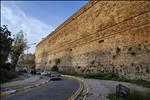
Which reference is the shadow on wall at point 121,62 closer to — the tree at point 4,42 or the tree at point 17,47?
the tree at point 4,42

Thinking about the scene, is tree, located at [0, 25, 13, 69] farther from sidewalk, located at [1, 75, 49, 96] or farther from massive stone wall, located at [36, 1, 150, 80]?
massive stone wall, located at [36, 1, 150, 80]

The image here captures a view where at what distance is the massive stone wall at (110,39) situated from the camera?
94.0 feet

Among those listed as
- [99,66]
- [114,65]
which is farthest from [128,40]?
[99,66]

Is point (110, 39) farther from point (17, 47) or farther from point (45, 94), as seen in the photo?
point (17, 47)

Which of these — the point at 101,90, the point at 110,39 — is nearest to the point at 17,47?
the point at 110,39

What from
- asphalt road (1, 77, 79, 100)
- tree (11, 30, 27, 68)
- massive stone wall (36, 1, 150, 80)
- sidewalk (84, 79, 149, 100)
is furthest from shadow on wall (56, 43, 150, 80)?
tree (11, 30, 27, 68)

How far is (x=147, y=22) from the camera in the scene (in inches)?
1103

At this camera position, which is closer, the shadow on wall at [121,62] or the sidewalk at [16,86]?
the sidewalk at [16,86]

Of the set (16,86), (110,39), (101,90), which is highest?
(110,39)

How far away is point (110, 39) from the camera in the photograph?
3609 cm

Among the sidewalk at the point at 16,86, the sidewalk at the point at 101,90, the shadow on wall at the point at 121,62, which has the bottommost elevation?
the sidewalk at the point at 101,90

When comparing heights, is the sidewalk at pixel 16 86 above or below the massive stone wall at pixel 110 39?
below

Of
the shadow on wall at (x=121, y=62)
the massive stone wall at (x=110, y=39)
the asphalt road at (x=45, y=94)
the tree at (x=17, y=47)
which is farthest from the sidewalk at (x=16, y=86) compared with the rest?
the tree at (x=17, y=47)

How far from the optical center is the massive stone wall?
28.7 meters
